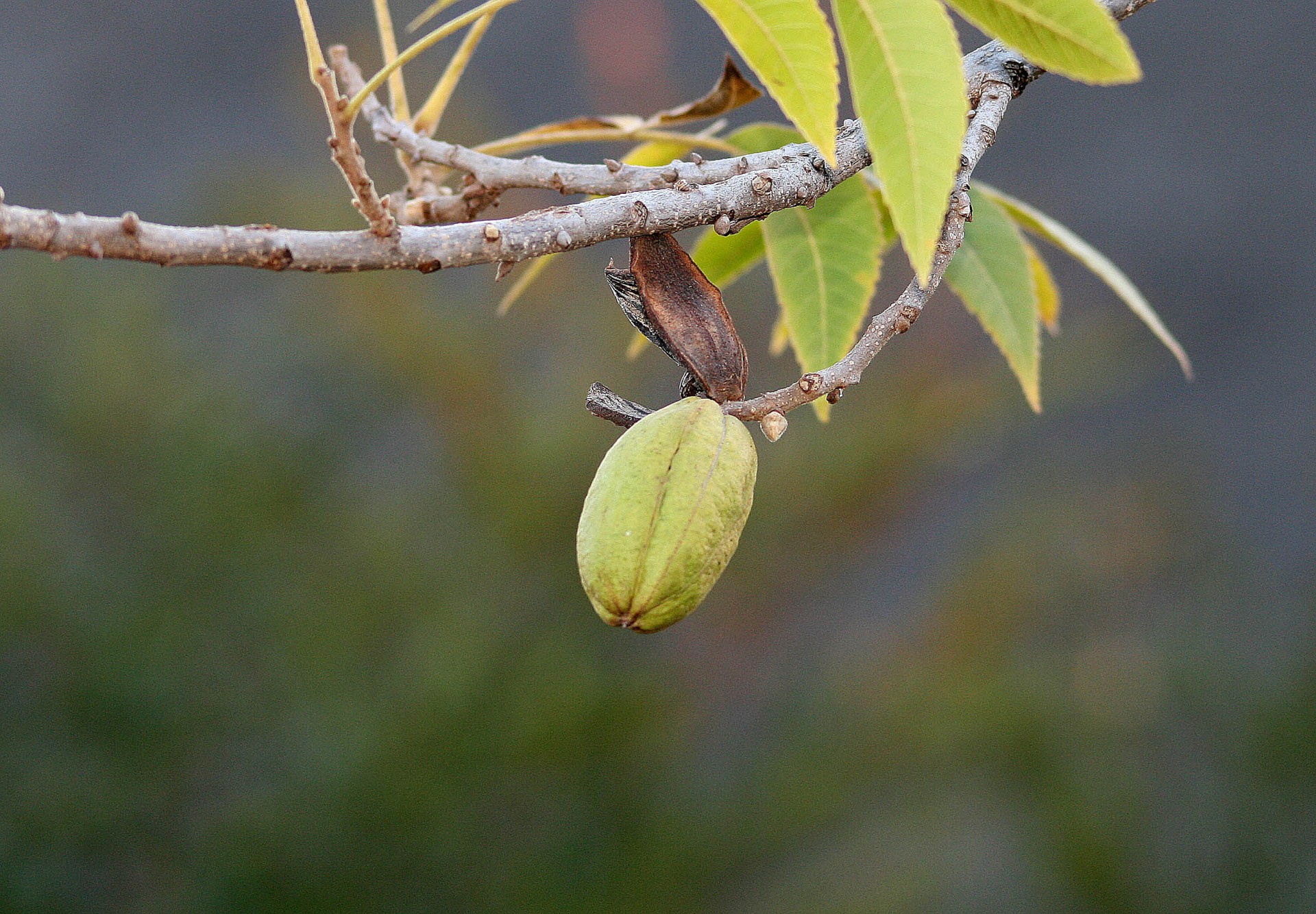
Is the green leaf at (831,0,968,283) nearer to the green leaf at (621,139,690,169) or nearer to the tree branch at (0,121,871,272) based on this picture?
the tree branch at (0,121,871,272)

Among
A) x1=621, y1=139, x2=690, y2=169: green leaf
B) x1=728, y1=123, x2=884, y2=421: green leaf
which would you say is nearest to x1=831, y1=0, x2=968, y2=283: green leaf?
x1=728, y1=123, x2=884, y2=421: green leaf

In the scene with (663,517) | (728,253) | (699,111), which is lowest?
(663,517)

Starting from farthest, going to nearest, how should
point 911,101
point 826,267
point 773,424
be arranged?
point 826,267 → point 773,424 → point 911,101

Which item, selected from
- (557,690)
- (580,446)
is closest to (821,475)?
(580,446)

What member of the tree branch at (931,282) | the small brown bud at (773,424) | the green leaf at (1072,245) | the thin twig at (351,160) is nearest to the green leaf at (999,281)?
the green leaf at (1072,245)

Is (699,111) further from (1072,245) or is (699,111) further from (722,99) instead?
(1072,245)

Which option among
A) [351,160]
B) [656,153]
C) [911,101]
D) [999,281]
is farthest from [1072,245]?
[351,160]
